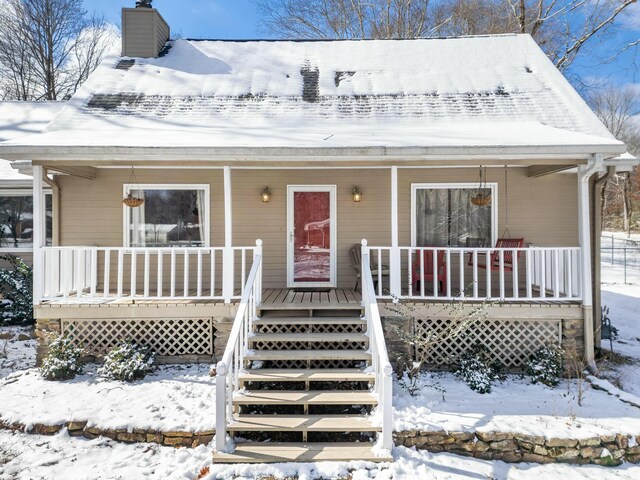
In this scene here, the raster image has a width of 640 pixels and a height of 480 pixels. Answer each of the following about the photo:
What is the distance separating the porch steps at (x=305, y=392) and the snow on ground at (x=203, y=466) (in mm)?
131

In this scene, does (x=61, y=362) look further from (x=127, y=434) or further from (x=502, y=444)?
(x=502, y=444)

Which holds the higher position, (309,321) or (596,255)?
(596,255)

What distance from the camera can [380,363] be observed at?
4.16 metres

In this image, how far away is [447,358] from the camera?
5.78 meters

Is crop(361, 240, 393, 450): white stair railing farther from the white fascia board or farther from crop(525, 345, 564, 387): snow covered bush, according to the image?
crop(525, 345, 564, 387): snow covered bush

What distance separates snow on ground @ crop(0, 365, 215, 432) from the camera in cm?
430

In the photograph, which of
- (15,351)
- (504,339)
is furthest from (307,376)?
(15,351)

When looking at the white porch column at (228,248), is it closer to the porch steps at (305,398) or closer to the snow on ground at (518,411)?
the porch steps at (305,398)

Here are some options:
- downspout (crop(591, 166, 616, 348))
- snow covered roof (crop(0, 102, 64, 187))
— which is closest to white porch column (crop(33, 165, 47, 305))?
snow covered roof (crop(0, 102, 64, 187))

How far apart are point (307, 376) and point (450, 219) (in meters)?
4.22

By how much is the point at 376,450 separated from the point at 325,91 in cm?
675

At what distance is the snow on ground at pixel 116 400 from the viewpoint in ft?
14.1

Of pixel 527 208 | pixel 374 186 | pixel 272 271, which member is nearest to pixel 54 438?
pixel 272 271

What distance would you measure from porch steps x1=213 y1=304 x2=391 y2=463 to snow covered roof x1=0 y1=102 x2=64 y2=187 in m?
6.22
